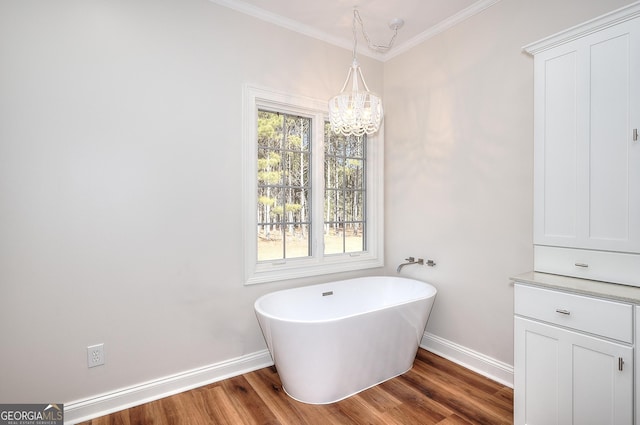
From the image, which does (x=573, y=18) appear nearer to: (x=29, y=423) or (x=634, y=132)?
(x=634, y=132)

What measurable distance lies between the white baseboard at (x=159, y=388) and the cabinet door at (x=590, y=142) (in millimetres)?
2215

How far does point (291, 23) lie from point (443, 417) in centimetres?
308

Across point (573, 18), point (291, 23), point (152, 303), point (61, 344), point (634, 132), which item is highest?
point (291, 23)

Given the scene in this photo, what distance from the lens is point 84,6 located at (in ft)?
6.53

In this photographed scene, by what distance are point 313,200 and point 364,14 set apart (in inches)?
62.0

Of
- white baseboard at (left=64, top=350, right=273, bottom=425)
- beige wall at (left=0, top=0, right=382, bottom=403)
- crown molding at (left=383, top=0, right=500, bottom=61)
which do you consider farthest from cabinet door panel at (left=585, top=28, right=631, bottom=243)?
white baseboard at (left=64, top=350, right=273, bottom=425)

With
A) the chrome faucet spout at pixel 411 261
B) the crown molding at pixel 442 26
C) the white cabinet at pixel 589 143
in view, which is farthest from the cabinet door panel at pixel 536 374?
the crown molding at pixel 442 26

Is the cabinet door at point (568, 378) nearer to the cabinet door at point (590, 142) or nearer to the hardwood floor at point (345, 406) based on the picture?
the hardwood floor at point (345, 406)

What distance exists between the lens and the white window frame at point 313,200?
2561 mm

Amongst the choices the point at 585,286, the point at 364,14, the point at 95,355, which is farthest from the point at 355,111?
the point at 95,355

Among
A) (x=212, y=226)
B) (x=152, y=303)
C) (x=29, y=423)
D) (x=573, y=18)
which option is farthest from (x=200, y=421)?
(x=573, y=18)

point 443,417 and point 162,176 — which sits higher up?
point 162,176

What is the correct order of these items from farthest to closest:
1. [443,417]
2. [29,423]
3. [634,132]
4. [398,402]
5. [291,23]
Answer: [291,23] → [398,402] → [443,417] → [29,423] → [634,132]

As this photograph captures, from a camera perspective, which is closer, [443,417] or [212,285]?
[443,417]
